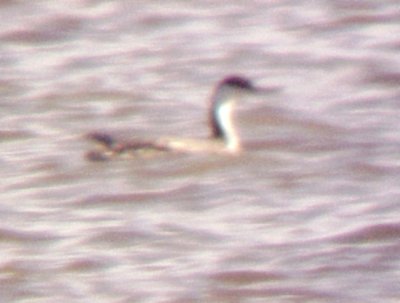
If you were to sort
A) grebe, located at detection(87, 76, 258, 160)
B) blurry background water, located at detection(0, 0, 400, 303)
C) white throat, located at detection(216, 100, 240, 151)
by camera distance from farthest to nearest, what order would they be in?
white throat, located at detection(216, 100, 240, 151) → grebe, located at detection(87, 76, 258, 160) → blurry background water, located at detection(0, 0, 400, 303)

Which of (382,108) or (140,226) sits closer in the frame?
(140,226)

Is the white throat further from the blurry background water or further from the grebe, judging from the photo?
the blurry background water

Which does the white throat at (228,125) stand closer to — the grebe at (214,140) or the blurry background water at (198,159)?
the grebe at (214,140)

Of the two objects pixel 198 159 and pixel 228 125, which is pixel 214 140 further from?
pixel 198 159

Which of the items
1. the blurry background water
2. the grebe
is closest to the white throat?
the grebe

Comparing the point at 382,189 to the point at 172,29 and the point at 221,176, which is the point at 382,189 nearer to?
the point at 221,176

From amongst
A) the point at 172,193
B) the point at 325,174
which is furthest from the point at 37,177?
the point at 325,174

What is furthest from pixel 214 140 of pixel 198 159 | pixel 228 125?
pixel 198 159
